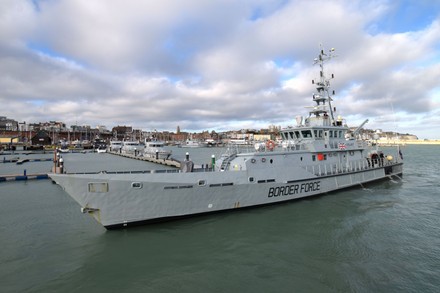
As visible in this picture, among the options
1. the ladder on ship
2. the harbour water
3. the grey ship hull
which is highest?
the ladder on ship

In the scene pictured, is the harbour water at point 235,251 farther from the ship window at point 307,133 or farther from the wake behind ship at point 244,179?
the ship window at point 307,133

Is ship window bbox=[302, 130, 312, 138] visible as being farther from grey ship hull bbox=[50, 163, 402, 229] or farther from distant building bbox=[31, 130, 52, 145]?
distant building bbox=[31, 130, 52, 145]

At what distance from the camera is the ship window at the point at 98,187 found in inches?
449

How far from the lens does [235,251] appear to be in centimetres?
1003

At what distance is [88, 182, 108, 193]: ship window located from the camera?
11.4m

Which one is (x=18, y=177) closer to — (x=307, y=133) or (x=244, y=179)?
(x=244, y=179)

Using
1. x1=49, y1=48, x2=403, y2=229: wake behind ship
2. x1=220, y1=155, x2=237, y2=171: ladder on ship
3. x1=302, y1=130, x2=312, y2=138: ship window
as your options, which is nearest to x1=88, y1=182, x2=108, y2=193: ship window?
x1=49, y1=48, x2=403, y2=229: wake behind ship

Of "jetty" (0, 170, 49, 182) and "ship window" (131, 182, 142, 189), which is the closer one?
"ship window" (131, 182, 142, 189)

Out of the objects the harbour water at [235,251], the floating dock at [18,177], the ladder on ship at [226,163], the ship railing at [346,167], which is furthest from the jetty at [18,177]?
the ship railing at [346,167]

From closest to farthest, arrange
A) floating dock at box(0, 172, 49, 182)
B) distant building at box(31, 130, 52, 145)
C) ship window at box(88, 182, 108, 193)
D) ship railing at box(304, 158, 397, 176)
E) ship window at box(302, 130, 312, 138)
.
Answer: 1. ship window at box(88, 182, 108, 193)
2. ship railing at box(304, 158, 397, 176)
3. ship window at box(302, 130, 312, 138)
4. floating dock at box(0, 172, 49, 182)
5. distant building at box(31, 130, 52, 145)

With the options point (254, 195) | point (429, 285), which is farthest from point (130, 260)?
point (429, 285)

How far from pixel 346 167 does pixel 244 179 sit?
1141cm

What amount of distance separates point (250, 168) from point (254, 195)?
64.2 inches

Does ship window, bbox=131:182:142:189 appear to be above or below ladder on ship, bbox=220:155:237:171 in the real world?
below
